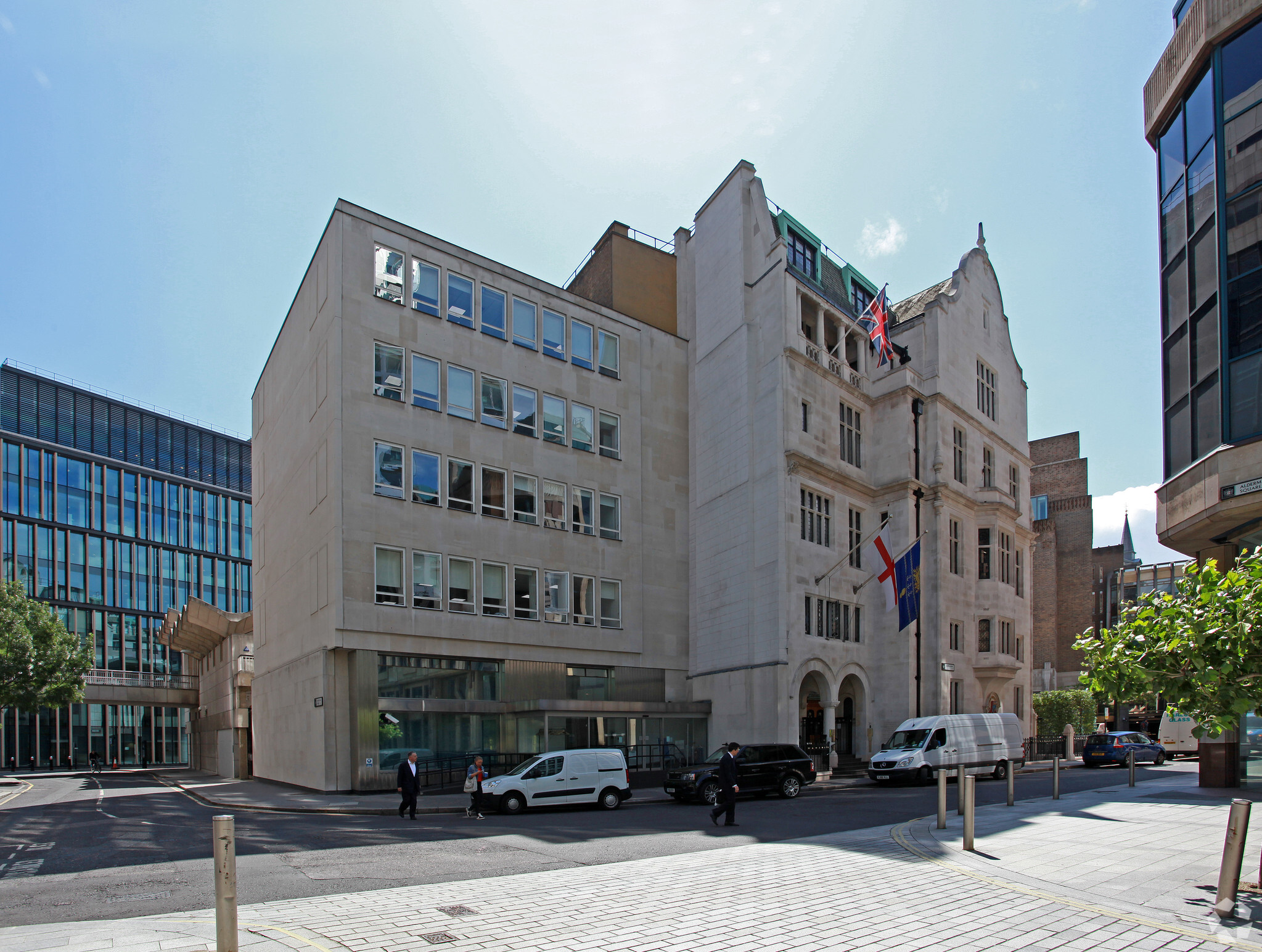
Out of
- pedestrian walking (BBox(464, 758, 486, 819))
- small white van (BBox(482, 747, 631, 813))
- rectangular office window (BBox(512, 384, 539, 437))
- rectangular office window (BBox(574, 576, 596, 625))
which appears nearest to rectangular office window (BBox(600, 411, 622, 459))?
rectangular office window (BBox(512, 384, 539, 437))

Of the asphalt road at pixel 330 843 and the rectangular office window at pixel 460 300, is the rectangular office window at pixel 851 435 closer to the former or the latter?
the rectangular office window at pixel 460 300

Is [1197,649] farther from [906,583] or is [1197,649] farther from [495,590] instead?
[906,583]

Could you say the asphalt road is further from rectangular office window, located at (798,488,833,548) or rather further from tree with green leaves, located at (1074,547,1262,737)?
rectangular office window, located at (798,488,833,548)

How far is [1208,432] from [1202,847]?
422 inches

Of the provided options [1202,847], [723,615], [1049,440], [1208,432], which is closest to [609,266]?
[723,615]

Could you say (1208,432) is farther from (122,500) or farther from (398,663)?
(122,500)

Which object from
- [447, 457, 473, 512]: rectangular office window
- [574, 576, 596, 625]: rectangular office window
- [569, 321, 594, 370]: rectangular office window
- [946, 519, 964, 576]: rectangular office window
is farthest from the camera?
[946, 519, 964, 576]: rectangular office window

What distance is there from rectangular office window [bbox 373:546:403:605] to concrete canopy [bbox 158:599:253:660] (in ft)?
65.5

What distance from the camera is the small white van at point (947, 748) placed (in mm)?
29266

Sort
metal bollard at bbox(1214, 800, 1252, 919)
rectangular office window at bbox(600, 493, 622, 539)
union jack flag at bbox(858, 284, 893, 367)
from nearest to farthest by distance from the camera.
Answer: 1. metal bollard at bbox(1214, 800, 1252, 919)
2. rectangular office window at bbox(600, 493, 622, 539)
3. union jack flag at bbox(858, 284, 893, 367)

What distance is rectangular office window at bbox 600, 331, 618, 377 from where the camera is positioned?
37.1 m

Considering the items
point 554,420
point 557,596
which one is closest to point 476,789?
point 557,596

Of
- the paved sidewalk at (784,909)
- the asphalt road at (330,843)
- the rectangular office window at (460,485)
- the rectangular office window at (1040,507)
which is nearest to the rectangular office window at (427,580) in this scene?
the rectangular office window at (460,485)

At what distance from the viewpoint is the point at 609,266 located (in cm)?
4022
